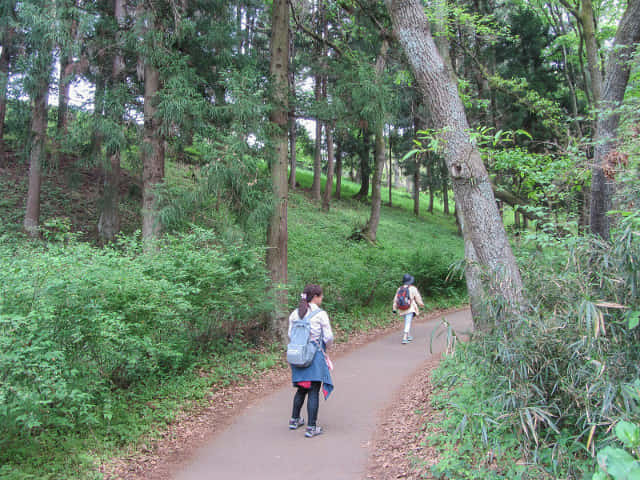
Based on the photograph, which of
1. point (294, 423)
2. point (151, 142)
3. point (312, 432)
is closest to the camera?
point (312, 432)

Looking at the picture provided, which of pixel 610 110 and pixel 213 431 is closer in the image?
pixel 213 431

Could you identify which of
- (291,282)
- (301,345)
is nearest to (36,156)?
(291,282)

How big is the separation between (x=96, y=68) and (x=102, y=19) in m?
1.14

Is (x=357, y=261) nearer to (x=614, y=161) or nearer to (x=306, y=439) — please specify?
(x=614, y=161)

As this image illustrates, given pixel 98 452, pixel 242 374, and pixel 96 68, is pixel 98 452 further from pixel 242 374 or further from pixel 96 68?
pixel 96 68

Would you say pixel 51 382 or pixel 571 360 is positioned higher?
pixel 571 360

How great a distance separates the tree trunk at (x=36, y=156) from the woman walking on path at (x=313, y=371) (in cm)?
1114

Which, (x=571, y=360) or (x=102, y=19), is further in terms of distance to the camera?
(x=102, y=19)

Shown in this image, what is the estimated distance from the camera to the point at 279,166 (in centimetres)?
967

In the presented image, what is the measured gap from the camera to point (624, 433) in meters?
2.52

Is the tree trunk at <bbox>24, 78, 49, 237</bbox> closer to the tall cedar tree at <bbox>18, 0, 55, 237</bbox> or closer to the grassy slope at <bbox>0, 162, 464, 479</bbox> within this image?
the tall cedar tree at <bbox>18, 0, 55, 237</bbox>

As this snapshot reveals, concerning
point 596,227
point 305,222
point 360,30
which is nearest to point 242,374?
point 596,227

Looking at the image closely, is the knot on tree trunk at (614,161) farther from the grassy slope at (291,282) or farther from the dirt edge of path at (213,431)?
the grassy slope at (291,282)

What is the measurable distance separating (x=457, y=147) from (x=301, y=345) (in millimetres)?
3073
